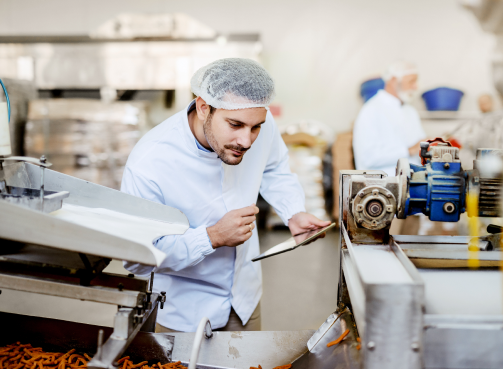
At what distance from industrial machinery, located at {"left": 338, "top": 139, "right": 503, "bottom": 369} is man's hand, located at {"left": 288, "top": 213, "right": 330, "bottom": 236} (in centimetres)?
29

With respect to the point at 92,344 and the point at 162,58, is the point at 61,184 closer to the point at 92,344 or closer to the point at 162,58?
the point at 92,344

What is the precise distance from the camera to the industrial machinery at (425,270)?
0.61 metres

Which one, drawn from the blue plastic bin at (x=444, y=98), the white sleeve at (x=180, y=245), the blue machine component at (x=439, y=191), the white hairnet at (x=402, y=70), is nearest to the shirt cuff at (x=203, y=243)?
the white sleeve at (x=180, y=245)

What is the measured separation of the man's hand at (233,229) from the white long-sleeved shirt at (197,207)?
4 centimetres

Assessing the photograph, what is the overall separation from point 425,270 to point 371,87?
13.6ft

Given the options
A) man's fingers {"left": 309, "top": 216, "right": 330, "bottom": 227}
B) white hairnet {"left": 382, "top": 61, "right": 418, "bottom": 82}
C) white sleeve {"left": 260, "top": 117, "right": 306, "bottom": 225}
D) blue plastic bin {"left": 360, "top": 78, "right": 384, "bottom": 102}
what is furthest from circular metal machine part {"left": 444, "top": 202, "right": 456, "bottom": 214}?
blue plastic bin {"left": 360, "top": 78, "right": 384, "bottom": 102}

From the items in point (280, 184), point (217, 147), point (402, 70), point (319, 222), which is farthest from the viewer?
point (402, 70)

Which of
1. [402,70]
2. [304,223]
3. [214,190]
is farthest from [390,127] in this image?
[214,190]

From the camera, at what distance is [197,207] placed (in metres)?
1.30

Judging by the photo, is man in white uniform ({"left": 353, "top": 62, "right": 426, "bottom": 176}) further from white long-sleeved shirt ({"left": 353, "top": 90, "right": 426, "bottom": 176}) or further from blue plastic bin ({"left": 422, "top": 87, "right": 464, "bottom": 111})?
blue plastic bin ({"left": 422, "top": 87, "right": 464, "bottom": 111})

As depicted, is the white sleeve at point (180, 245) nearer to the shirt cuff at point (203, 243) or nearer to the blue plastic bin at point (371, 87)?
the shirt cuff at point (203, 243)

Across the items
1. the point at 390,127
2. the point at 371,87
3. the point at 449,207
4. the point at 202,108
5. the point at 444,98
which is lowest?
the point at 449,207

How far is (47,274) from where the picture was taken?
2.77 feet

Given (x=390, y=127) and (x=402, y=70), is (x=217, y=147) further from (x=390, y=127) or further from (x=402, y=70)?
(x=402, y=70)
